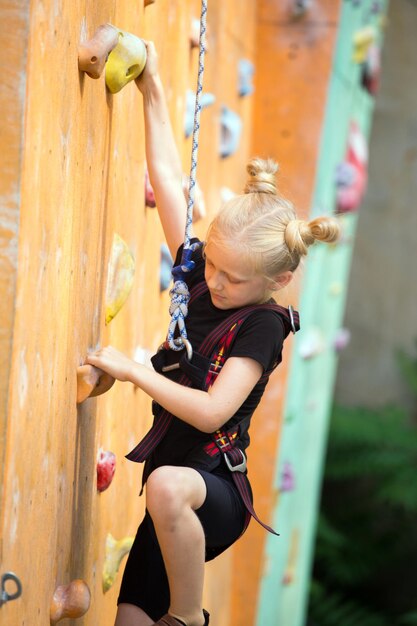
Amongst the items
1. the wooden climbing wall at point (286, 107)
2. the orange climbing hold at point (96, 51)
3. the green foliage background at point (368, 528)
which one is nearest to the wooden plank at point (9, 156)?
the orange climbing hold at point (96, 51)

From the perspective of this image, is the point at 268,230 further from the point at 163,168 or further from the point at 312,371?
the point at 312,371

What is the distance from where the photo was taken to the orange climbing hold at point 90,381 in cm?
181

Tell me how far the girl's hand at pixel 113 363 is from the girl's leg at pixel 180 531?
6.8 inches

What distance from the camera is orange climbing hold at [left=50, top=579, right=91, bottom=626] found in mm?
1780

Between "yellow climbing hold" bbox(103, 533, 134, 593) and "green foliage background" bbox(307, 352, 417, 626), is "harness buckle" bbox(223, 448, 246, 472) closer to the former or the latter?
"yellow climbing hold" bbox(103, 533, 134, 593)

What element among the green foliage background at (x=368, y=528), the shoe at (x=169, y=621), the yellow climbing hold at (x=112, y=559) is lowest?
the green foliage background at (x=368, y=528)

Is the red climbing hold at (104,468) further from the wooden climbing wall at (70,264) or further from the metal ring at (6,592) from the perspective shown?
the metal ring at (6,592)

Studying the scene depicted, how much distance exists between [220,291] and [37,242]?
0.42 meters

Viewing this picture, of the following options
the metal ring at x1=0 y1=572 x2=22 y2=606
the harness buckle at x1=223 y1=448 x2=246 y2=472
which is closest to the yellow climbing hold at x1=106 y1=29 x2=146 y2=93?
the harness buckle at x1=223 y1=448 x2=246 y2=472

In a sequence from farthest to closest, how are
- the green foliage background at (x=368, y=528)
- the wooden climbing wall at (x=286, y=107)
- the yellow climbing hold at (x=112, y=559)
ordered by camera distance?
the green foliage background at (x=368, y=528)
the wooden climbing wall at (x=286, y=107)
the yellow climbing hold at (x=112, y=559)

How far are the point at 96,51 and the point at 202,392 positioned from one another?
0.60 meters

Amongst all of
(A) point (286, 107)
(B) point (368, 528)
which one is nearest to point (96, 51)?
(A) point (286, 107)

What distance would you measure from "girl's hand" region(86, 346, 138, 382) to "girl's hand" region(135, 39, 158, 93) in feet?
1.86

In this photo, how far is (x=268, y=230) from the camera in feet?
5.93
